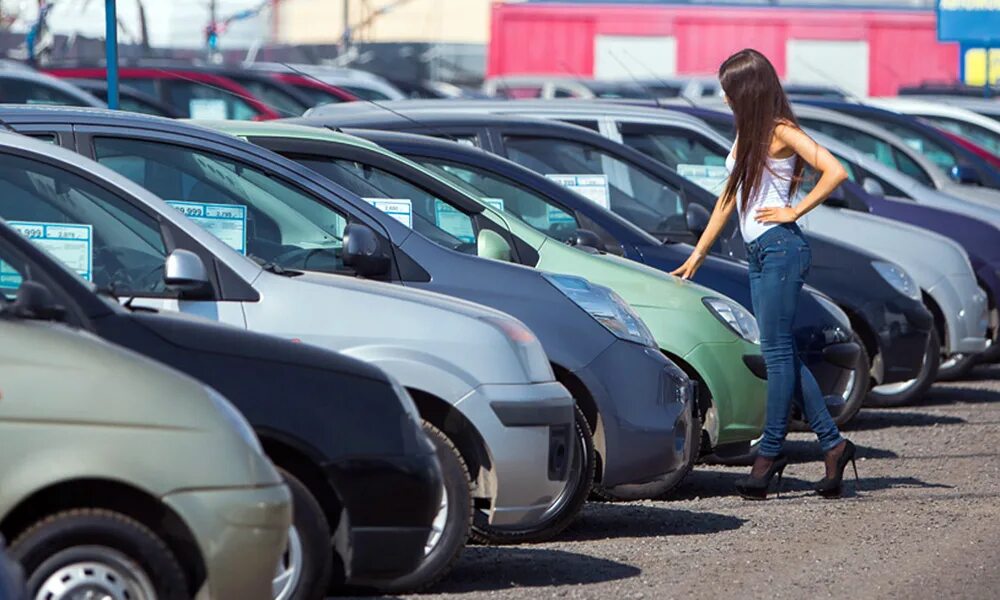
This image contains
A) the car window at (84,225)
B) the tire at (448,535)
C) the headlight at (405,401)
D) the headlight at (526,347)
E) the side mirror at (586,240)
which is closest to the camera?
the headlight at (405,401)

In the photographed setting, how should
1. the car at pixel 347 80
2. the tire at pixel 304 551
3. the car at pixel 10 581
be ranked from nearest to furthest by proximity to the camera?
the car at pixel 10 581 → the tire at pixel 304 551 → the car at pixel 347 80

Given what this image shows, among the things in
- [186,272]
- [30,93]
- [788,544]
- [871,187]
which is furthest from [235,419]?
[30,93]

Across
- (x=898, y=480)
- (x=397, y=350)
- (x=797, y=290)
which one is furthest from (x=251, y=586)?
(x=898, y=480)

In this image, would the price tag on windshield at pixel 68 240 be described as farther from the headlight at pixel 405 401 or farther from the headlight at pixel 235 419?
the headlight at pixel 235 419

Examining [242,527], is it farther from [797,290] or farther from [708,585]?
[797,290]

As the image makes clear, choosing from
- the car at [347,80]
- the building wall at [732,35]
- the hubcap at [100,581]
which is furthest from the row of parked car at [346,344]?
the building wall at [732,35]

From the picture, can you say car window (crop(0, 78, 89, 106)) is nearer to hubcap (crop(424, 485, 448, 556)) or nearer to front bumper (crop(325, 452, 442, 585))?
hubcap (crop(424, 485, 448, 556))

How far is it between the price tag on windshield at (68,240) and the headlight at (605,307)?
175 cm

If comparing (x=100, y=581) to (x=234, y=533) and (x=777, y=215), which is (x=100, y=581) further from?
(x=777, y=215)

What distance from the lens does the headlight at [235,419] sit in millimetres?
4957

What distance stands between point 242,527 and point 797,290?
3927mm

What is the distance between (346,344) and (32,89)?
11.6 meters

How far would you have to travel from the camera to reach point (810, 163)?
830cm

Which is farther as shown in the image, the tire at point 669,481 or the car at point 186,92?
the car at point 186,92
